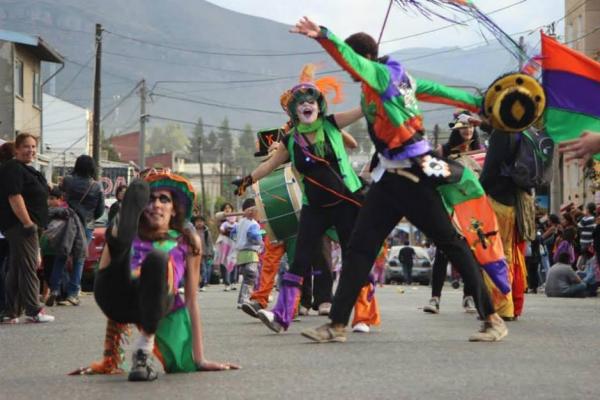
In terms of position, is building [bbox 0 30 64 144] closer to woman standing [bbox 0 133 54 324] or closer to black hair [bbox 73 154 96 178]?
black hair [bbox 73 154 96 178]

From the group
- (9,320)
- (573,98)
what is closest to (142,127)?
(9,320)

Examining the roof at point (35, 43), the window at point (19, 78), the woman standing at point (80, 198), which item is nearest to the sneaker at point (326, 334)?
the woman standing at point (80, 198)

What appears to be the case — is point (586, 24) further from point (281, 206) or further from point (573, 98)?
point (573, 98)

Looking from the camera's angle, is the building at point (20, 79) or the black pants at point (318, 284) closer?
the black pants at point (318, 284)

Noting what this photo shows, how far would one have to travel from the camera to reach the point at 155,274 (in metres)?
7.84

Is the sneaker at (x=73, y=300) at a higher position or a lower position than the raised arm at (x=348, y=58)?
lower

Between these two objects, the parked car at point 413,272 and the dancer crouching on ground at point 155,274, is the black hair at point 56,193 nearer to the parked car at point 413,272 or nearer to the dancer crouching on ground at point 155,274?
the dancer crouching on ground at point 155,274

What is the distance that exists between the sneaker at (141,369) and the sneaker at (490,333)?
309 cm

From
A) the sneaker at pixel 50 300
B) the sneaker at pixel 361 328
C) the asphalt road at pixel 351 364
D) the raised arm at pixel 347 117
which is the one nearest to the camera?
the asphalt road at pixel 351 364

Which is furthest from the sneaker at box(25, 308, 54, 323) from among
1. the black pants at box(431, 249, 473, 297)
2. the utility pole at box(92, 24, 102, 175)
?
the utility pole at box(92, 24, 102, 175)

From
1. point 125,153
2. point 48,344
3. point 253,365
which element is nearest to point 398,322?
point 48,344

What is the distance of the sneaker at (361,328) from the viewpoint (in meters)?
11.8

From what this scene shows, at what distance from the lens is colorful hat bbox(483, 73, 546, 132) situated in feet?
33.1

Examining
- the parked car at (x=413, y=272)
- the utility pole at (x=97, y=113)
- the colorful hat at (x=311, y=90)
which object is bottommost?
the parked car at (x=413, y=272)
